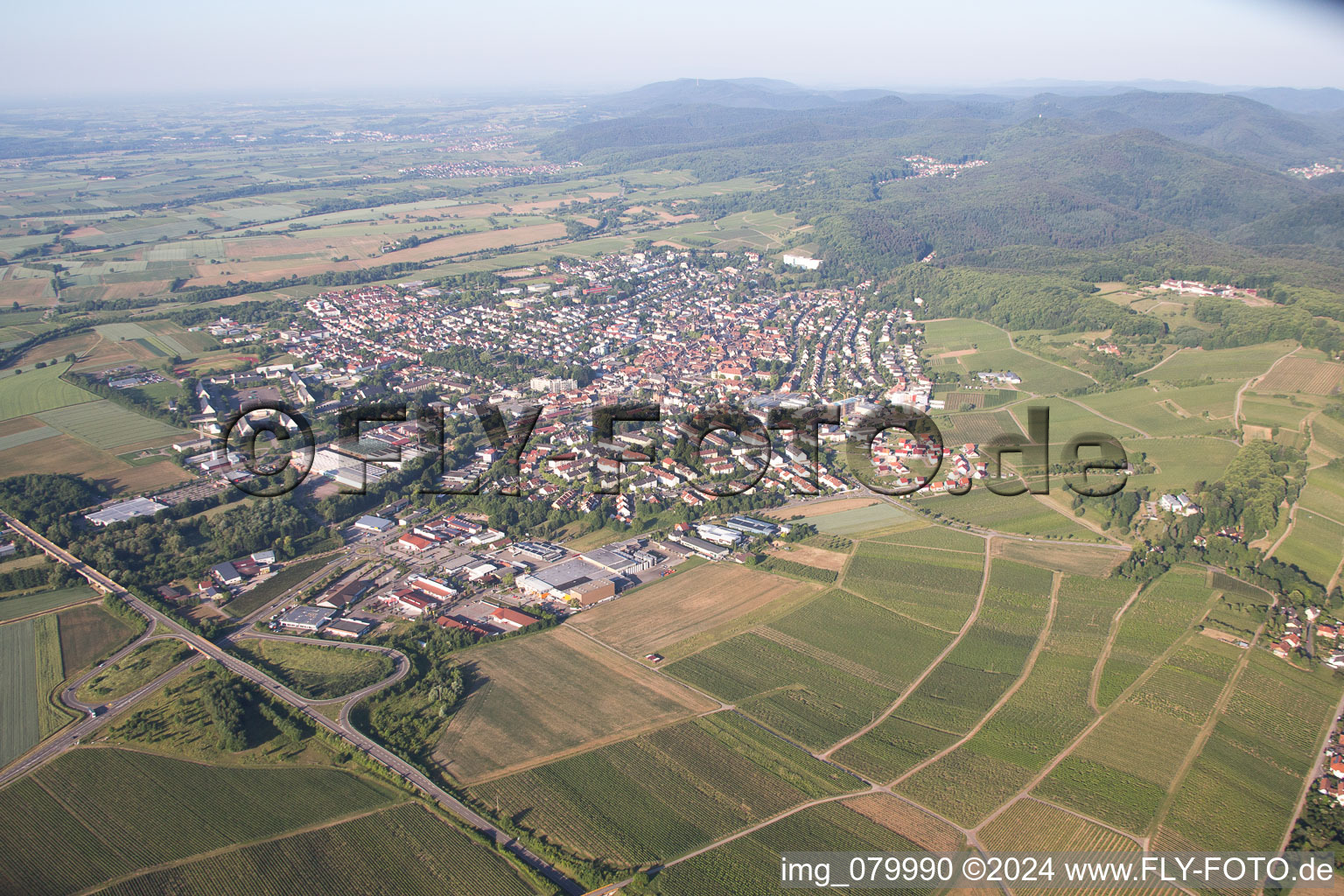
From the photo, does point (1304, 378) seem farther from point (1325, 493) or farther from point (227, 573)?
point (227, 573)

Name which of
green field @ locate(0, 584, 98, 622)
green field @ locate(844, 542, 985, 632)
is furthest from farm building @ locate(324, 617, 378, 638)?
green field @ locate(844, 542, 985, 632)

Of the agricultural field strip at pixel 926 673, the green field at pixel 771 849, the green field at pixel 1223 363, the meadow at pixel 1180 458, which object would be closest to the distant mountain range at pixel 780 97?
the green field at pixel 1223 363

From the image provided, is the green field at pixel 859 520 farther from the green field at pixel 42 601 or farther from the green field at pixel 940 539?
the green field at pixel 42 601

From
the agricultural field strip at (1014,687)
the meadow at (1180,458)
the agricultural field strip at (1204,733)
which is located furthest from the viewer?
the meadow at (1180,458)

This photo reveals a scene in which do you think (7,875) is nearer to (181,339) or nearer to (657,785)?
(657,785)

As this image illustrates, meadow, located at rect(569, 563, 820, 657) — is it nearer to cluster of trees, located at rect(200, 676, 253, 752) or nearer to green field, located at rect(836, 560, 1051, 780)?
green field, located at rect(836, 560, 1051, 780)

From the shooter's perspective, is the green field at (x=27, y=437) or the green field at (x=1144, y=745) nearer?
the green field at (x=1144, y=745)

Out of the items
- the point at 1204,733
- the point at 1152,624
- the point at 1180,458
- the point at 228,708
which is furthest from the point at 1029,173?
the point at 228,708
